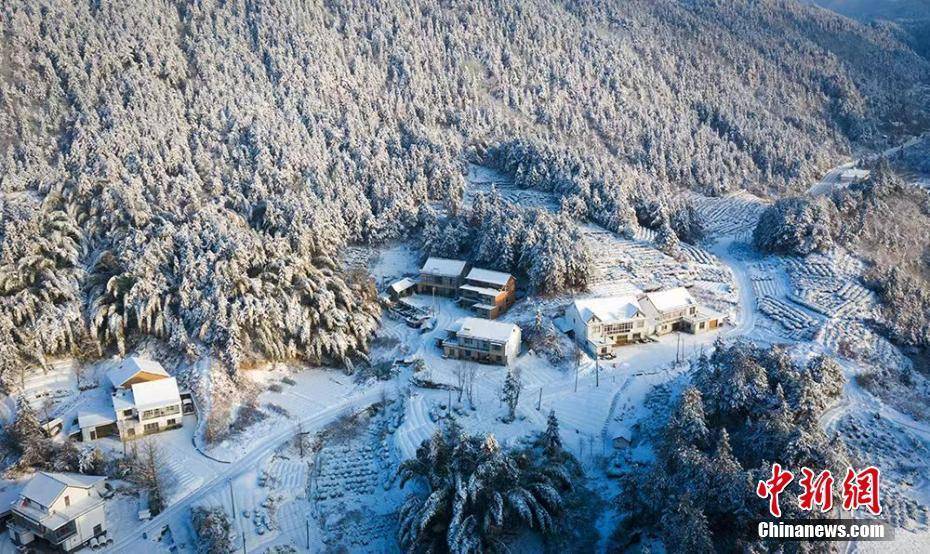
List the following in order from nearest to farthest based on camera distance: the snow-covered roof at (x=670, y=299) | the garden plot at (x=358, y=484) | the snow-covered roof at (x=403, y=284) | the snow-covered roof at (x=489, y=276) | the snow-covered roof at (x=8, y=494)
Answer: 1. the snow-covered roof at (x=8, y=494)
2. the garden plot at (x=358, y=484)
3. the snow-covered roof at (x=670, y=299)
4. the snow-covered roof at (x=489, y=276)
5. the snow-covered roof at (x=403, y=284)

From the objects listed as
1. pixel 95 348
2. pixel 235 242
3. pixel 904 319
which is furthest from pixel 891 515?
pixel 95 348

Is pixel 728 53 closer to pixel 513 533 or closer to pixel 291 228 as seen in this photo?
pixel 291 228

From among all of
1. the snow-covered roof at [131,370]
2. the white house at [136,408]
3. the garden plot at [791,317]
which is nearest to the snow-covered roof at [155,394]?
the white house at [136,408]

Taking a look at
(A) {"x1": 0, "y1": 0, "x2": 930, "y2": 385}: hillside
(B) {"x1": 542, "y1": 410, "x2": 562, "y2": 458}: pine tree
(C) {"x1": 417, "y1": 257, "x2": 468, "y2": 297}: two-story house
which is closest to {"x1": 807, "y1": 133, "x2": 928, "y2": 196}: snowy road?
(A) {"x1": 0, "y1": 0, "x2": 930, "y2": 385}: hillside

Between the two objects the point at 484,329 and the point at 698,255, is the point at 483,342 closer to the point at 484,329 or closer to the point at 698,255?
the point at 484,329

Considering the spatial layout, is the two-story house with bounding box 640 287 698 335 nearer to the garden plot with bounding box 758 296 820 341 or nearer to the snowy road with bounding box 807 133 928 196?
the garden plot with bounding box 758 296 820 341

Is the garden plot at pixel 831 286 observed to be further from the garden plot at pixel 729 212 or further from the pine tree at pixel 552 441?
the pine tree at pixel 552 441
